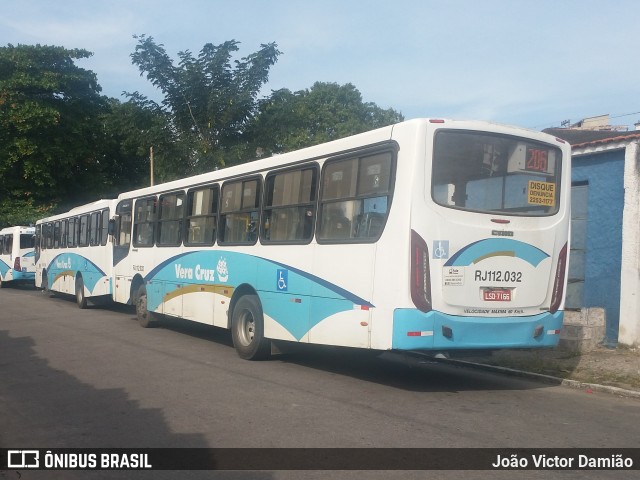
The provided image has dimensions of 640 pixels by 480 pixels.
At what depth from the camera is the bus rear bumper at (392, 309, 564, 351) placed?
8398 mm

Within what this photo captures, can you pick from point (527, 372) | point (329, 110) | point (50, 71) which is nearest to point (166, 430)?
point (527, 372)

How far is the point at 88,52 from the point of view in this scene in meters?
44.9

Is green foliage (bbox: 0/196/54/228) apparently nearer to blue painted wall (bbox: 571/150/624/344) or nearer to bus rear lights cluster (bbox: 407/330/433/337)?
blue painted wall (bbox: 571/150/624/344)

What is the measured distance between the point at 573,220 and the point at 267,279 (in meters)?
6.80

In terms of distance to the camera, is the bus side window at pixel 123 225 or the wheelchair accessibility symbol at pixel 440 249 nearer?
the wheelchair accessibility symbol at pixel 440 249

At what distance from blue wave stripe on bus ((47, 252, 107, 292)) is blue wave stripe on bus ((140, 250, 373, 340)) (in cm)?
635

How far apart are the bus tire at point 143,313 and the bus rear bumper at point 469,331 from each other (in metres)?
9.34

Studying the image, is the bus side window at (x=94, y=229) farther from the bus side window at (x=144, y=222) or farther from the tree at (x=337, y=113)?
the tree at (x=337, y=113)

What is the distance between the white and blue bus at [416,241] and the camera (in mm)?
8516

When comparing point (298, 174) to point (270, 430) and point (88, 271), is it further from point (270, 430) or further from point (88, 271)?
point (88, 271)

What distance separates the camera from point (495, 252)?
895cm

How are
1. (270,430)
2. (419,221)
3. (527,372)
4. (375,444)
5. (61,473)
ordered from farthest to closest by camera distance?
(527,372), (419,221), (270,430), (375,444), (61,473)

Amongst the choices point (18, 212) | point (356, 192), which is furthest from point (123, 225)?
point (18, 212)

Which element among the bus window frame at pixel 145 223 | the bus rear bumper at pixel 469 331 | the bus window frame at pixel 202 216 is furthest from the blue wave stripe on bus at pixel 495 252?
the bus window frame at pixel 145 223
